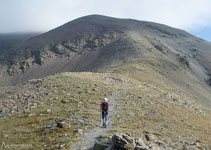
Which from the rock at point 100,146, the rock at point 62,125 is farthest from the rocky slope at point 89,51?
the rock at point 100,146

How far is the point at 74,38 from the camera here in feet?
477

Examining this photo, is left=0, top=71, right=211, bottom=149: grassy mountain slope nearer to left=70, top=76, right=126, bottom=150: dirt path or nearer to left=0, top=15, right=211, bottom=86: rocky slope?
left=70, top=76, right=126, bottom=150: dirt path

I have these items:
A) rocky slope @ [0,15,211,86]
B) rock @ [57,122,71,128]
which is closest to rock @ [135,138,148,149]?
rock @ [57,122,71,128]

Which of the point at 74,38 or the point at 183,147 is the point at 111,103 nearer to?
the point at 183,147

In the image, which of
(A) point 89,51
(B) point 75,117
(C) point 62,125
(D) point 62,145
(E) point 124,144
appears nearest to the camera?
(E) point 124,144

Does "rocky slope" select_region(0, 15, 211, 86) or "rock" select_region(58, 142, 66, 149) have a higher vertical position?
"rocky slope" select_region(0, 15, 211, 86)

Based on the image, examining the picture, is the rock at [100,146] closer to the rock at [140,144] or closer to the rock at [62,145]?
the rock at [140,144]

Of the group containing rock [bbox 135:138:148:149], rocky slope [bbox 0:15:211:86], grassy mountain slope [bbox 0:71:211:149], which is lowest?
grassy mountain slope [bbox 0:71:211:149]

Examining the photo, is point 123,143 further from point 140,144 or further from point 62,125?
point 62,125

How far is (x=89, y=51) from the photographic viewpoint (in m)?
129

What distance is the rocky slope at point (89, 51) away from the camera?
10556cm

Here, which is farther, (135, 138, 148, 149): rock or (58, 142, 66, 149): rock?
(58, 142, 66, 149): rock

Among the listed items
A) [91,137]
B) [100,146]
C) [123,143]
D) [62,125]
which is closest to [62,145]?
[91,137]

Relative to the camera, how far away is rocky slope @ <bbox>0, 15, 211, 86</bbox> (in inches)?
4156
